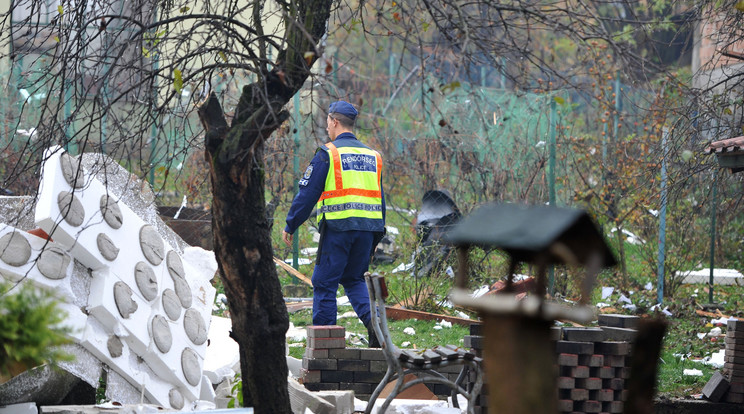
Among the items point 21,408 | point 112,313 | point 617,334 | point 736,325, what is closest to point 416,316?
point 736,325

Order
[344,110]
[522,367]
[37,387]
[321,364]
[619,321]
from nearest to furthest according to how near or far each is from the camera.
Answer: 1. [522,367]
2. [37,387]
3. [619,321]
4. [321,364]
5. [344,110]

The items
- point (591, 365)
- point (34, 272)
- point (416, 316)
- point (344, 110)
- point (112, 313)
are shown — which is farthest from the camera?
point (416, 316)

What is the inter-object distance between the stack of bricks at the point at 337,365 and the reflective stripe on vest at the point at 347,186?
1269 mm

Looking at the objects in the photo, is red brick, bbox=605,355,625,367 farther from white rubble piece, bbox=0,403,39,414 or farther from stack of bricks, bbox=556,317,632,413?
white rubble piece, bbox=0,403,39,414

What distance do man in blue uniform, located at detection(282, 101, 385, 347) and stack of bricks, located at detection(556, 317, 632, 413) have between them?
1.87m

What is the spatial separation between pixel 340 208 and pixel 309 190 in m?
Result: 0.30

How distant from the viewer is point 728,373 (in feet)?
20.9

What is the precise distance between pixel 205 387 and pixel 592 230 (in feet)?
14.6

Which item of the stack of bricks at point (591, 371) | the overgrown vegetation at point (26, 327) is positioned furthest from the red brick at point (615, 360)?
the overgrown vegetation at point (26, 327)

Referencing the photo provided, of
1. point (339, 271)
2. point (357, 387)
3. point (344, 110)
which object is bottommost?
point (357, 387)

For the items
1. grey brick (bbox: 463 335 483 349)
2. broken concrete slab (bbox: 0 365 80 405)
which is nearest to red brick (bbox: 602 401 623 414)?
grey brick (bbox: 463 335 483 349)

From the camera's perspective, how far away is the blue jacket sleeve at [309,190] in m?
6.83

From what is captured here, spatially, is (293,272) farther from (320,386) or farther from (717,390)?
(717,390)

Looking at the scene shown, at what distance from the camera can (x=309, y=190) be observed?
6.85 meters
